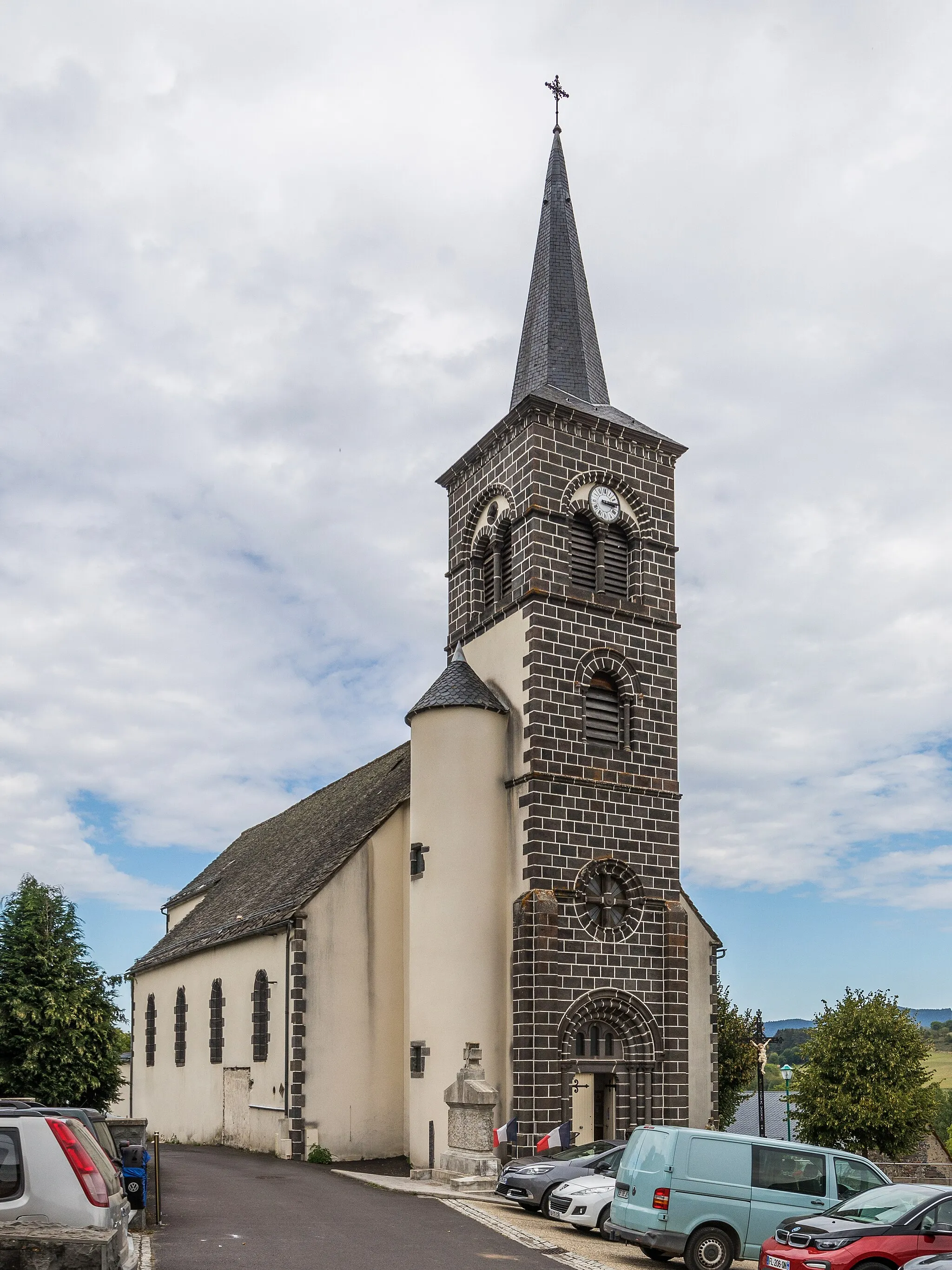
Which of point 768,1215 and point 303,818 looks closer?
point 768,1215

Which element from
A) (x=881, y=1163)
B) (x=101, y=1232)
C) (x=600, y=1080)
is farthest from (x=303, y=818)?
(x=101, y=1232)

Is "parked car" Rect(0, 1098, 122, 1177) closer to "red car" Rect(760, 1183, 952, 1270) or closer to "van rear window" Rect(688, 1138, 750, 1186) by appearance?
"van rear window" Rect(688, 1138, 750, 1186)

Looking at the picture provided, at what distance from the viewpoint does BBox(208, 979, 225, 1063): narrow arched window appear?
116 feet

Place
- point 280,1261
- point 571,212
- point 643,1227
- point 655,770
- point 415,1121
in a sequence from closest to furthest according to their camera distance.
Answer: point 280,1261 < point 643,1227 < point 415,1121 < point 655,770 < point 571,212

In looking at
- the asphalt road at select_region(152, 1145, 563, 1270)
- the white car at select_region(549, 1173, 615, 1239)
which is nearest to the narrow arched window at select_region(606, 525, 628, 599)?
the asphalt road at select_region(152, 1145, 563, 1270)

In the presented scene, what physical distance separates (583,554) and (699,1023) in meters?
11.1

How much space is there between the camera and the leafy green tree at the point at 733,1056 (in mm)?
40281

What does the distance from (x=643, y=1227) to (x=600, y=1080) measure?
12471mm

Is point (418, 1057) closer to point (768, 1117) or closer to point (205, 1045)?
point (205, 1045)

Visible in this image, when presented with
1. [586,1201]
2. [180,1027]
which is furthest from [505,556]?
[180,1027]

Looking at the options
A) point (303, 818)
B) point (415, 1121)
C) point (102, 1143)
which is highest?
point (303, 818)

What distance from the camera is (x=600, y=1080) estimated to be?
27938 mm

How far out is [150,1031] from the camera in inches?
1742

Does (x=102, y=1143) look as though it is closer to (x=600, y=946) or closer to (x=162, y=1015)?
(x=600, y=946)
